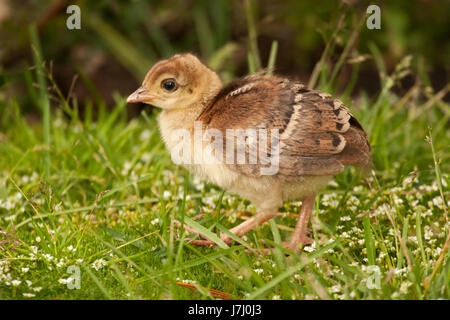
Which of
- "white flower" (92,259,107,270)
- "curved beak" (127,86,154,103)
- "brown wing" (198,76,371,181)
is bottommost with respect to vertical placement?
"white flower" (92,259,107,270)

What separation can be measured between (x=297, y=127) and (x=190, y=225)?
0.63 metres

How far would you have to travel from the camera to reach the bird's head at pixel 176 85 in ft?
9.04

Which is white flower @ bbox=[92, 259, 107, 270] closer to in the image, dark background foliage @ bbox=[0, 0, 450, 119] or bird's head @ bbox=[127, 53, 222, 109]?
bird's head @ bbox=[127, 53, 222, 109]

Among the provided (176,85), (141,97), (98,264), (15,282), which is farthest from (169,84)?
(15,282)

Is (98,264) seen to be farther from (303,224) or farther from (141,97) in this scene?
(303,224)

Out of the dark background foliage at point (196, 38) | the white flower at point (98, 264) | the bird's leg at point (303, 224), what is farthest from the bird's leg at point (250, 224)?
the dark background foliage at point (196, 38)

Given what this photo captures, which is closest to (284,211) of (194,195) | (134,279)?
(194,195)

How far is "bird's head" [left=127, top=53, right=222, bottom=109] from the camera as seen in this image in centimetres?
276

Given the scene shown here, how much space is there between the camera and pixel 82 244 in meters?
2.53

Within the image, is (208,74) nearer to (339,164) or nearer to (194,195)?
(194,195)

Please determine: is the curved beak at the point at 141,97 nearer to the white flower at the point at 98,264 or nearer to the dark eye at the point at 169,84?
the dark eye at the point at 169,84

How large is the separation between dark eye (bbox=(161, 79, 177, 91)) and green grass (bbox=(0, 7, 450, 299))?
1.67 feet

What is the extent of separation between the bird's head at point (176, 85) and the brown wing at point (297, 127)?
0.90ft

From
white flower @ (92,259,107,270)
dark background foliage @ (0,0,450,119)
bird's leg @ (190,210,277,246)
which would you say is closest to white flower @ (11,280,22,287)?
white flower @ (92,259,107,270)
